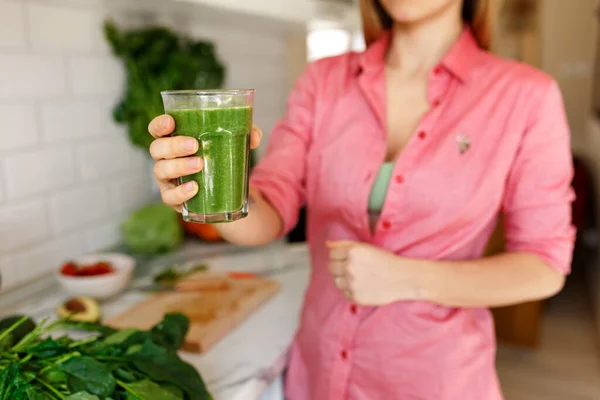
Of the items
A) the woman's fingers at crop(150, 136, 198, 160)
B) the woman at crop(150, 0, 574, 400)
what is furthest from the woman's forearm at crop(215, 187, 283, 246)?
the woman's fingers at crop(150, 136, 198, 160)

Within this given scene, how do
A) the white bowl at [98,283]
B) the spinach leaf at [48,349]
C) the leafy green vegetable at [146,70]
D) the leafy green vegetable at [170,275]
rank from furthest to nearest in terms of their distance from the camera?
the leafy green vegetable at [146,70] → the leafy green vegetable at [170,275] → the white bowl at [98,283] → the spinach leaf at [48,349]

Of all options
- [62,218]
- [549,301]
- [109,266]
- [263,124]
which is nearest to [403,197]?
[109,266]

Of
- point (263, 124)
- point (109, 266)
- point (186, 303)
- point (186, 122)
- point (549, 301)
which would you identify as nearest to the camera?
point (186, 122)

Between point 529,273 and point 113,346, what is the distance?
71cm

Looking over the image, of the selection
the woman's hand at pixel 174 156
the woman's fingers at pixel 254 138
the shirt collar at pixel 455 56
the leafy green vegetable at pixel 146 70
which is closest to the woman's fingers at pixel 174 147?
the woman's hand at pixel 174 156

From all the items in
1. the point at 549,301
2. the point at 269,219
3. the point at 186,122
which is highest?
the point at 186,122

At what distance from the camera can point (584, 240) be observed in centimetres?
354

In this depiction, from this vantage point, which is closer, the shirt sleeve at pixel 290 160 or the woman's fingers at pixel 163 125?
the woman's fingers at pixel 163 125

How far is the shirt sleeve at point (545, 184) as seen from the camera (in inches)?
40.6

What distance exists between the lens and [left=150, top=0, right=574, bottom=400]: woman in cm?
103

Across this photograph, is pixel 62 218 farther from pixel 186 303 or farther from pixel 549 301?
pixel 549 301

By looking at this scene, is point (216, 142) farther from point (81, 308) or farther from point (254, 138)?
point (81, 308)

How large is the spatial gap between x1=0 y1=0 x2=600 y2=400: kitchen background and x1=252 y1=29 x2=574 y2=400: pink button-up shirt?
57 centimetres

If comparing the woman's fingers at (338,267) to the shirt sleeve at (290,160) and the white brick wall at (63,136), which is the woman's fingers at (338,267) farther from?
the white brick wall at (63,136)
